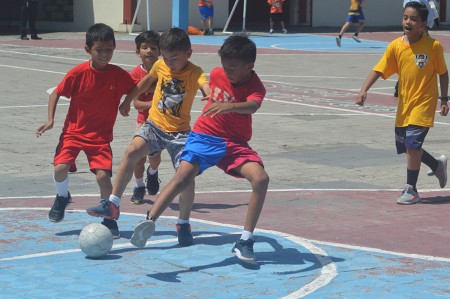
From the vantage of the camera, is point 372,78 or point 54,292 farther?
point 372,78

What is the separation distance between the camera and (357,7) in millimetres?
34406

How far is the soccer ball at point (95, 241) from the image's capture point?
25.2 ft

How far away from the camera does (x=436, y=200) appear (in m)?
10.5

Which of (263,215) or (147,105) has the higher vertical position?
(147,105)

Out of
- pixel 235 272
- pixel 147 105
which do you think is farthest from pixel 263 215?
pixel 235 272

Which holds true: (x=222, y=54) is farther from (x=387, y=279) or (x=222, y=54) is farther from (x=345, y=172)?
(x=345, y=172)

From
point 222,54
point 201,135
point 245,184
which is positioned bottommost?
point 245,184

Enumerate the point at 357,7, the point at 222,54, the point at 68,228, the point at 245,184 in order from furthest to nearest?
the point at 357,7 → the point at 245,184 → the point at 68,228 → the point at 222,54

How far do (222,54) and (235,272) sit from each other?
163cm

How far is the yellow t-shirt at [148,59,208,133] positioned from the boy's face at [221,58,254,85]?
→ 2.30 feet

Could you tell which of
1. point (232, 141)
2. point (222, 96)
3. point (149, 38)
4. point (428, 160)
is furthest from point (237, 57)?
point (428, 160)

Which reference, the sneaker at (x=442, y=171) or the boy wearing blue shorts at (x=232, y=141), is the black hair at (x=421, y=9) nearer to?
the sneaker at (x=442, y=171)

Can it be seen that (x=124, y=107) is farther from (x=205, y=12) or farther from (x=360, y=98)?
(x=205, y=12)

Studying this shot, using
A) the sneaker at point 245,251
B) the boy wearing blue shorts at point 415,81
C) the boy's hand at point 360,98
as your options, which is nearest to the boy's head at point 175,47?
the sneaker at point 245,251
